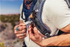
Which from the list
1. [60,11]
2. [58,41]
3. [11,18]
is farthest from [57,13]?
[11,18]

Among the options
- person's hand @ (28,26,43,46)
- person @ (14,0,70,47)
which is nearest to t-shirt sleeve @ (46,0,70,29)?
person @ (14,0,70,47)

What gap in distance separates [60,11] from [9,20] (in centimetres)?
34

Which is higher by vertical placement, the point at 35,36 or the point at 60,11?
the point at 60,11

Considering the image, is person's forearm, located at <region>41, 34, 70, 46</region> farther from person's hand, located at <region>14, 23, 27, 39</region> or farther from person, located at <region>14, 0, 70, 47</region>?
person's hand, located at <region>14, 23, 27, 39</region>

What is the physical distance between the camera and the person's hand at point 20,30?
2.45 ft

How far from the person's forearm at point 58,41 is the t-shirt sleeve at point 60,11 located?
0.25 ft

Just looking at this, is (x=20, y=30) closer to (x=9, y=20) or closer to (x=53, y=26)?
(x=9, y=20)

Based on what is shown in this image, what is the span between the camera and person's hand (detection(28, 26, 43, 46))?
68 centimetres

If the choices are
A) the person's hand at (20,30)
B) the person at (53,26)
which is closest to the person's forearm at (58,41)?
the person at (53,26)

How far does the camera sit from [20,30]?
0.75 metres

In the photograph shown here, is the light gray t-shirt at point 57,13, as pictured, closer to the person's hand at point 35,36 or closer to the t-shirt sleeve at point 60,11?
the t-shirt sleeve at point 60,11

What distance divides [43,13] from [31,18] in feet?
0.28

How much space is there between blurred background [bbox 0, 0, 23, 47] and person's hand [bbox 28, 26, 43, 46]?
117 mm

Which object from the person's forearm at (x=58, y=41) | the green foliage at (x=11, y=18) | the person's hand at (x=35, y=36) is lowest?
the person's forearm at (x=58, y=41)
